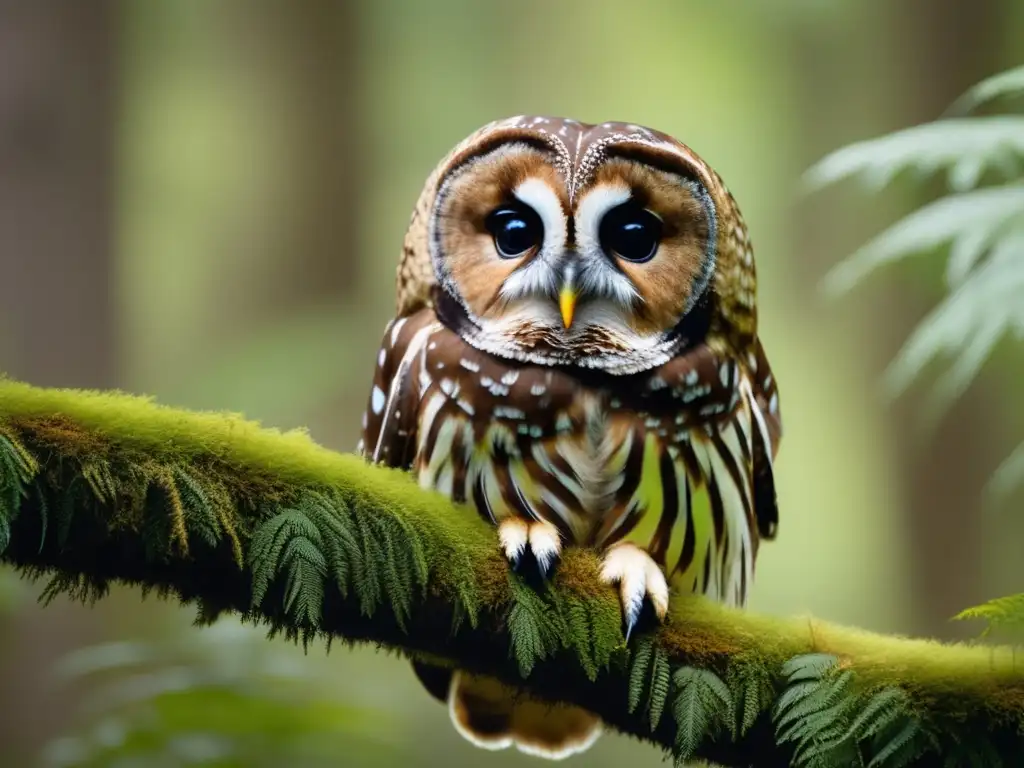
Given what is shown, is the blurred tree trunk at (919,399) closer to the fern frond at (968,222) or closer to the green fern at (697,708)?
the fern frond at (968,222)

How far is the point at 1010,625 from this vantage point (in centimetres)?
138

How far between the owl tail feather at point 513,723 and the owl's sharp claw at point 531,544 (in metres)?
0.68

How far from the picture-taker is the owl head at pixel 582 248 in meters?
1.91

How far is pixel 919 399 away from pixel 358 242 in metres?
2.57

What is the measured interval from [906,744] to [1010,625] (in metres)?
0.26

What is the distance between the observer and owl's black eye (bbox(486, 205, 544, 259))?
1965 millimetres

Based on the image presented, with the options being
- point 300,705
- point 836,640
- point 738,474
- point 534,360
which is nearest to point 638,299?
point 534,360

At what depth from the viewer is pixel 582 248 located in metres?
1.90

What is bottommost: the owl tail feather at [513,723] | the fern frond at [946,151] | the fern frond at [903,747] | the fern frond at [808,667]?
the owl tail feather at [513,723]

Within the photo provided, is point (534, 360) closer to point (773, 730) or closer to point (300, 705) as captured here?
point (773, 730)

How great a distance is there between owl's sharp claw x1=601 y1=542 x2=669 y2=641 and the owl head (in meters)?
0.37

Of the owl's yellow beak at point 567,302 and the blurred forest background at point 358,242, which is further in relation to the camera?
the blurred forest background at point 358,242

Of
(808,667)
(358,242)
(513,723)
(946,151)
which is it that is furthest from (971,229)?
(358,242)

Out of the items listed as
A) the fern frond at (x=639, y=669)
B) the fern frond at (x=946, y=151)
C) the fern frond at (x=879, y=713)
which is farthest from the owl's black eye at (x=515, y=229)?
the fern frond at (x=879, y=713)
